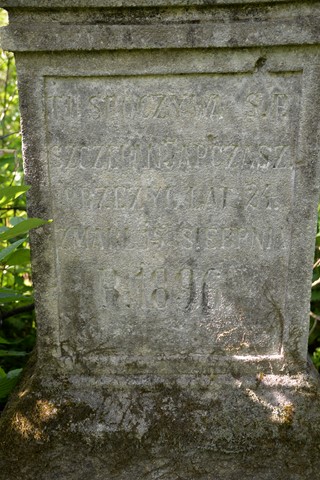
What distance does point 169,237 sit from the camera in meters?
2.33

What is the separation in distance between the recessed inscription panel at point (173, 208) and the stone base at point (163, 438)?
243mm

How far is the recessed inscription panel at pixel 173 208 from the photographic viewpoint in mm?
2141

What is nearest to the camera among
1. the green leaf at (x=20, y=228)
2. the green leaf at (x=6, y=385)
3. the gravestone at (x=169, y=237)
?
the green leaf at (x=20, y=228)

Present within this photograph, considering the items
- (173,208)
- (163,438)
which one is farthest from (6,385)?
(173,208)

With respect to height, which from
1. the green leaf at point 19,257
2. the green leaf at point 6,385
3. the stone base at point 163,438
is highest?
the green leaf at point 19,257

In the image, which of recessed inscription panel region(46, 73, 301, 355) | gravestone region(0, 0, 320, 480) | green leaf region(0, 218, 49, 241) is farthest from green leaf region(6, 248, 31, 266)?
green leaf region(0, 218, 49, 241)

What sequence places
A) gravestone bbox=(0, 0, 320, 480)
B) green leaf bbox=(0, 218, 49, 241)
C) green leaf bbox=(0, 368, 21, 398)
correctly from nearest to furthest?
green leaf bbox=(0, 218, 49, 241), gravestone bbox=(0, 0, 320, 480), green leaf bbox=(0, 368, 21, 398)

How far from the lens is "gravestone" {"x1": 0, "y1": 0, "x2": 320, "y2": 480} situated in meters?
2.04

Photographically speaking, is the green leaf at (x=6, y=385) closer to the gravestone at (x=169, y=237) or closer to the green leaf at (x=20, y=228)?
the gravestone at (x=169, y=237)

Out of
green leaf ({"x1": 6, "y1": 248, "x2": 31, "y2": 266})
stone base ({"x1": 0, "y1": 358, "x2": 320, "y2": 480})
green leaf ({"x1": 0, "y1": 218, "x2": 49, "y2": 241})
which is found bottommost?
stone base ({"x1": 0, "y1": 358, "x2": 320, "y2": 480})

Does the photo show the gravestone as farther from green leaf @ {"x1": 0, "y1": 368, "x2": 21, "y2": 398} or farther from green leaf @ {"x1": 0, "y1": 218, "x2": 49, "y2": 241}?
green leaf @ {"x1": 0, "y1": 218, "x2": 49, "y2": 241}

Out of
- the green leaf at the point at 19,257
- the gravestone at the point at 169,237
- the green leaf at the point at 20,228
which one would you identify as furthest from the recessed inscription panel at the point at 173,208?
the green leaf at the point at 20,228

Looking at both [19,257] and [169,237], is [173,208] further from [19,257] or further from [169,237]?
[19,257]

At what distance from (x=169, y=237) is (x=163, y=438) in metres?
0.85
